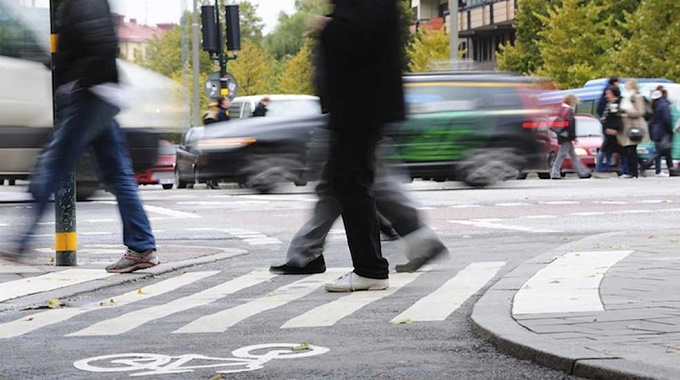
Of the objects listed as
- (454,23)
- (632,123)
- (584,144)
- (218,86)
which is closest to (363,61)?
(632,123)

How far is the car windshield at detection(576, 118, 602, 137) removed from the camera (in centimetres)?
4078

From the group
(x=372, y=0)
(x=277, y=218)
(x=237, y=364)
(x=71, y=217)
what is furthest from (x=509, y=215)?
(x=237, y=364)

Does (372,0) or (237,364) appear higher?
(372,0)

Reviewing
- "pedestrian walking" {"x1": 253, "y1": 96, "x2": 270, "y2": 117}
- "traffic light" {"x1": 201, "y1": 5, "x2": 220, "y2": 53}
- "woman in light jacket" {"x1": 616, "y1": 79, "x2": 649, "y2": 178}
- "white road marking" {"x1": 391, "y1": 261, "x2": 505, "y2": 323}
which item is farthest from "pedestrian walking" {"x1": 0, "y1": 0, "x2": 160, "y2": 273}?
"traffic light" {"x1": 201, "y1": 5, "x2": 220, "y2": 53}

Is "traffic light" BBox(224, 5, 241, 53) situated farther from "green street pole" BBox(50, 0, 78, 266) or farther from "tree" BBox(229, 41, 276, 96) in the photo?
"tree" BBox(229, 41, 276, 96)

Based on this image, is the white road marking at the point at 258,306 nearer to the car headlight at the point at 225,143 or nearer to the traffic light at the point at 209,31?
the car headlight at the point at 225,143

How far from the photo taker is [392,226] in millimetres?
9547

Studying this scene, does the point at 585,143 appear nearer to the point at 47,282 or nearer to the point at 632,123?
the point at 632,123

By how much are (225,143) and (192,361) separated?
1796 centimetres

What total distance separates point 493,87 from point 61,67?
14.6 meters

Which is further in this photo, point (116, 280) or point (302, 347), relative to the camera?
point (116, 280)

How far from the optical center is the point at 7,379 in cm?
564

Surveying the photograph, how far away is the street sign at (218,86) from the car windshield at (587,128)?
8.50 metres

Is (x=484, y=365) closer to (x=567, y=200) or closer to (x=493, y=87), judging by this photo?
(x=567, y=200)
